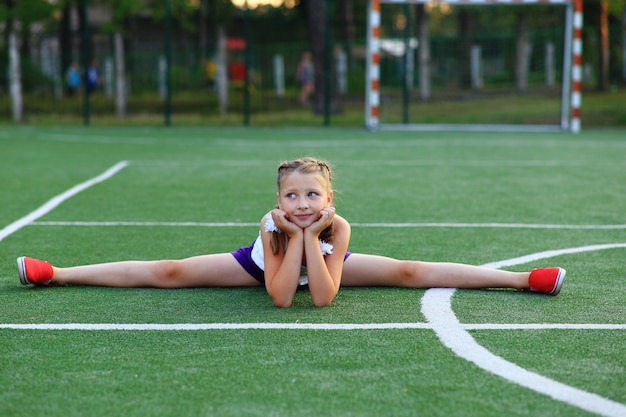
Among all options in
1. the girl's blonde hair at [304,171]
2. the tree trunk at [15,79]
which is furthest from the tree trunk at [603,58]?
the girl's blonde hair at [304,171]

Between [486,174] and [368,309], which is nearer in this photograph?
[368,309]

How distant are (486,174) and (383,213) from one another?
3242 millimetres

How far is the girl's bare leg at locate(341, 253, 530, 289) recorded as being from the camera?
4.83 m

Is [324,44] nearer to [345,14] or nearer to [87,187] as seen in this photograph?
[345,14]

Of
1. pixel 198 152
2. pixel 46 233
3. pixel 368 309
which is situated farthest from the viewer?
pixel 198 152

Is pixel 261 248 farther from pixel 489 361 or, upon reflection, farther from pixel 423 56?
pixel 423 56

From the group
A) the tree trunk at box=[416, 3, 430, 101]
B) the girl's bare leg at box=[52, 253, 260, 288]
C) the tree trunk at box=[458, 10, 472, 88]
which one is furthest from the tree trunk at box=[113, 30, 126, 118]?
the girl's bare leg at box=[52, 253, 260, 288]

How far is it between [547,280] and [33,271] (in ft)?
8.96

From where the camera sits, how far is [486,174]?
1060 centimetres

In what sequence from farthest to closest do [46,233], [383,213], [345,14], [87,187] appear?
[345,14], [87,187], [383,213], [46,233]

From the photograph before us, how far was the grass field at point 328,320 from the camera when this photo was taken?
3.13m

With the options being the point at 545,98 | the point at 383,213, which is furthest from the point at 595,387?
the point at 545,98

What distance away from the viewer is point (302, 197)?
4.48 meters

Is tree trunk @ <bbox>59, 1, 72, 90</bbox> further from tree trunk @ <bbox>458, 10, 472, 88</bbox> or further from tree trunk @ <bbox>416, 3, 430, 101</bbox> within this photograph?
tree trunk @ <bbox>458, 10, 472, 88</bbox>
